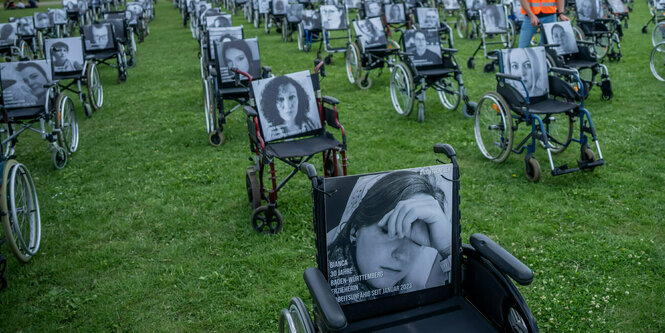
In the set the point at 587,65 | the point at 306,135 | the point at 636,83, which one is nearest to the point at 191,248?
the point at 306,135

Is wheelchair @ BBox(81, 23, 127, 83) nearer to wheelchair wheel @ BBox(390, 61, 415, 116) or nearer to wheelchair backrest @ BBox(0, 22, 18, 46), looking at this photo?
wheelchair backrest @ BBox(0, 22, 18, 46)

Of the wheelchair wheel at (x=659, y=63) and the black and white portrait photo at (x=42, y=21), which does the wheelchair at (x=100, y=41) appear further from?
the wheelchair wheel at (x=659, y=63)

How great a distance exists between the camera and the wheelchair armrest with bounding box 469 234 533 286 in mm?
2316

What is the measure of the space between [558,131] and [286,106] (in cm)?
330

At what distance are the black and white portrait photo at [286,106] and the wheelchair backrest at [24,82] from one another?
10.3ft

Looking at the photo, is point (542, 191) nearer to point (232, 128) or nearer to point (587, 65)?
point (587, 65)

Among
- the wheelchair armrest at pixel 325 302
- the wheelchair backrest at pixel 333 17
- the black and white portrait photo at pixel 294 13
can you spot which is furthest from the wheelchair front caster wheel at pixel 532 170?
the black and white portrait photo at pixel 294 13

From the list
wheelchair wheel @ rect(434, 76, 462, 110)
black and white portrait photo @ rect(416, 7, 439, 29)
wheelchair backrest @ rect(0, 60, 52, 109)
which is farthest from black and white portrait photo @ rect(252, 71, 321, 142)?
black and white portrait photo @ rect(416, 7, 439, 29)

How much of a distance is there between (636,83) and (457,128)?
149 inches

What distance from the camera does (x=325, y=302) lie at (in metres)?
2.16

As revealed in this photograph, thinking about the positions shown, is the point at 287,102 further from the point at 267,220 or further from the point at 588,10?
the point at 588,10

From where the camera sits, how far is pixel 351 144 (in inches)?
268

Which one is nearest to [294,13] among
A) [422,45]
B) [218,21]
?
[218,21]

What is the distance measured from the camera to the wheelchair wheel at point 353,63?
9367 mm
